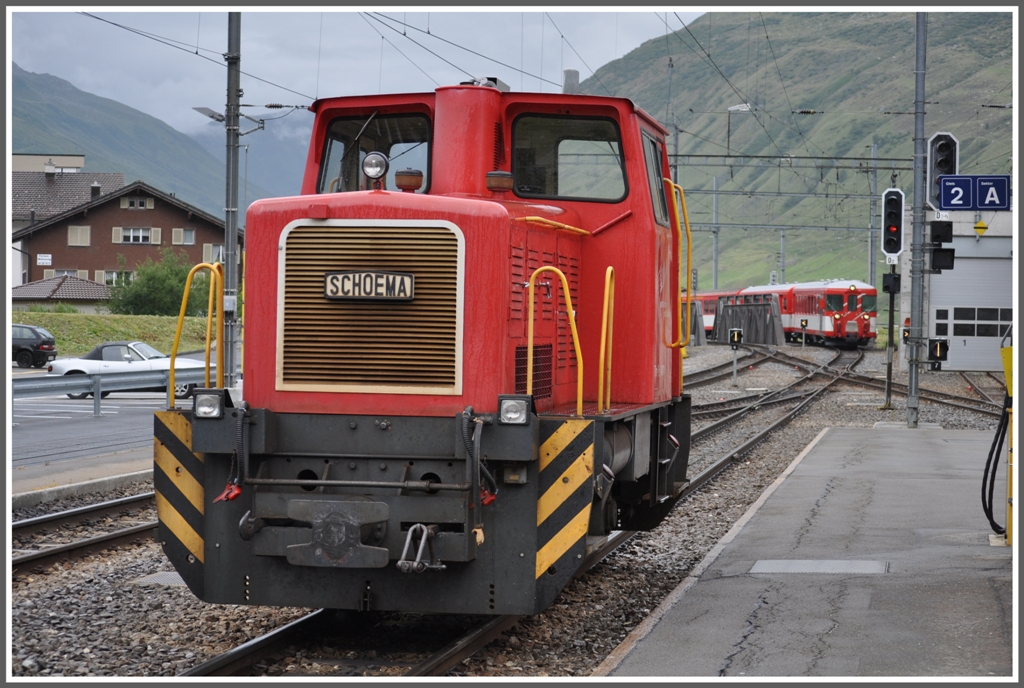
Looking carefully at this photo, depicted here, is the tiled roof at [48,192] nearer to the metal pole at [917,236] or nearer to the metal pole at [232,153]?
the metal pole at [232,153]

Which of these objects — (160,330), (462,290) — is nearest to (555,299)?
(462,290)

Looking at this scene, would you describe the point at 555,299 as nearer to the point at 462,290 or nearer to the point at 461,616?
the point at 462,290

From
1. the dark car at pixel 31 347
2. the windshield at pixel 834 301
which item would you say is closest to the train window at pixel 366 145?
the dark car at pixel 31 347

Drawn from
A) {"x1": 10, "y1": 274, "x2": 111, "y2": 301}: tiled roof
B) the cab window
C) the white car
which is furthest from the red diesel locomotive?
{"x1": 10, "y1": 274, "x2": 111, "y2": 301}: tiled roof

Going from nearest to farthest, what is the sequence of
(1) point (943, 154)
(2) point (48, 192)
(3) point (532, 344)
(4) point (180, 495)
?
(3) point (532, 344)
(4) point (180, 495)
(1) point (943, 154)
(2) point (48, 192)

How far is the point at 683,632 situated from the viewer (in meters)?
6.79

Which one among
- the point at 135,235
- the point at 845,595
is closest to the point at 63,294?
the point at 135,235

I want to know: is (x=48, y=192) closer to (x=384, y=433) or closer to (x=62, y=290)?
(x=62, y=290)

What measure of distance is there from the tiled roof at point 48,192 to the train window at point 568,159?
65909 mm

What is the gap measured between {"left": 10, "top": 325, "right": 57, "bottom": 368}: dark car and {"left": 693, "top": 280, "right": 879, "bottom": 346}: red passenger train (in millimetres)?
24914

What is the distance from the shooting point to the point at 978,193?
424 inches

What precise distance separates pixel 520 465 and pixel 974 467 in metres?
11.4

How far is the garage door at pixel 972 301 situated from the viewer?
114 feet

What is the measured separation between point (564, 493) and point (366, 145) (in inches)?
111
